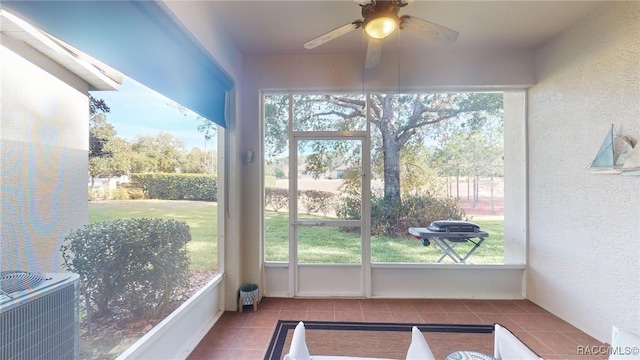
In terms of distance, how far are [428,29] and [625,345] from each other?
2003 mm

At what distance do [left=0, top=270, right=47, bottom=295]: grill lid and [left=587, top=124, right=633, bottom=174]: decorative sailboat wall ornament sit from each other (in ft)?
12.3

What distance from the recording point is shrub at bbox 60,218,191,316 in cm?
126

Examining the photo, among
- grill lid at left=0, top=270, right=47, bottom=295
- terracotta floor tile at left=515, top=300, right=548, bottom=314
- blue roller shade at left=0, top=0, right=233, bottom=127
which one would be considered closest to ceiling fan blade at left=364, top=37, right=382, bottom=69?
blue roller shade at left=0, top=0, right=233, bottom=127

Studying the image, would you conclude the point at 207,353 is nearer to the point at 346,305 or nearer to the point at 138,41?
the point at 346,305

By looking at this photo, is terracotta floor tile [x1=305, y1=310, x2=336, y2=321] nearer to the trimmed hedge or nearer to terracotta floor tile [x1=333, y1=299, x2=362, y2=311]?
terracotta floor tile [x1=333, y1=299, x2=362, y2=311]

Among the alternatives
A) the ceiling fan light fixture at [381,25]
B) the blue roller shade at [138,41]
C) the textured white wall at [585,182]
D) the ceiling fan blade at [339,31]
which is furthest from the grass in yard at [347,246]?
the ceiling fan light fixture at [381,25]

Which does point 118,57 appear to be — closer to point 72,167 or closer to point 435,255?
point 72,167

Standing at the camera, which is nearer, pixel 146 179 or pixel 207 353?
pixel 146 179

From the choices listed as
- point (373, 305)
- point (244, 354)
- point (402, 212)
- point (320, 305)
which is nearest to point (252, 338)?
point (244, 354)

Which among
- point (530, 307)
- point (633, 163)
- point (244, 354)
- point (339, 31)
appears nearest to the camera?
point (339, 31)

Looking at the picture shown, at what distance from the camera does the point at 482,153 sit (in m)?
3.11

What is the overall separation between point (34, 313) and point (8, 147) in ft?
2.09

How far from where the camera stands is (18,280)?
96 centimetres

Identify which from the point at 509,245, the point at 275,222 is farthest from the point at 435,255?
the point at 275,222
